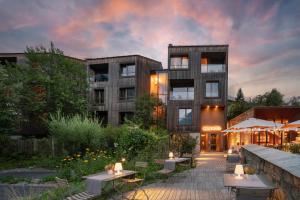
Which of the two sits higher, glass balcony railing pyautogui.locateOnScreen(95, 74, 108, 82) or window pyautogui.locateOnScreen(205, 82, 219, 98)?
glass balcony railing pyautogui.locateOnScreen(95, 74, 108, 82)

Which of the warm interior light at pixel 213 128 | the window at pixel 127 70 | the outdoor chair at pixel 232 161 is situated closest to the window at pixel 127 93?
the window at pixel 127 70

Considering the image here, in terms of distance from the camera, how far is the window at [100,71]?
36.1 metres

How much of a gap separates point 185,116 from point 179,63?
17.9ft

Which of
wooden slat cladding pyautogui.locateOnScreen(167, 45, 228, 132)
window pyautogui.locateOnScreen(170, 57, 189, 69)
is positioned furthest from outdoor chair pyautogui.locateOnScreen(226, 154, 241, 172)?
window pyautogui.locateOnScreen(170, 57, 189, 69)

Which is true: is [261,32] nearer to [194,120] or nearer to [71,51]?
[194,120]

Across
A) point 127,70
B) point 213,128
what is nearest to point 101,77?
point 127,70

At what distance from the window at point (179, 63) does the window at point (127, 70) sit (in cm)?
454

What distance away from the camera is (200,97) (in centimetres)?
3186

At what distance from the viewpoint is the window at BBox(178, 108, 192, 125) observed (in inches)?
1266

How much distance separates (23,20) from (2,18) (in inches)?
91.3

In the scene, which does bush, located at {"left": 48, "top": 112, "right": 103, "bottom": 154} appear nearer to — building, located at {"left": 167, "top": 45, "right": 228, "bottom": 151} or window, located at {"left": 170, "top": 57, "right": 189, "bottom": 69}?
building, located at {"left": 167, "top": 45, "right": 228, "bottom": 151}

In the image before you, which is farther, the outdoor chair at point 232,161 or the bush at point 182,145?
the bush at point 182,145

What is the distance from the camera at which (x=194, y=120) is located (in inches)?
1256

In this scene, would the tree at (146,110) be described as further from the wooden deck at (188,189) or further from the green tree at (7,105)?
the wooden deck at (188,189)
